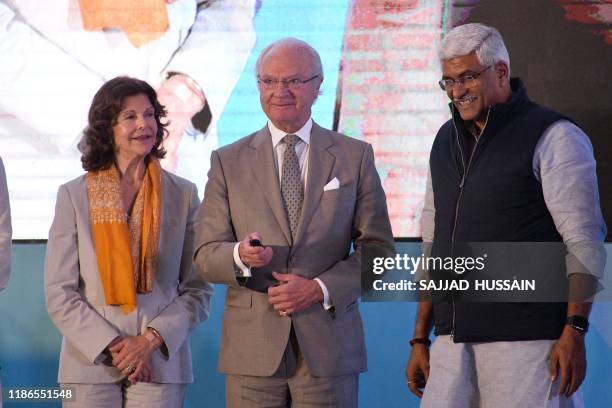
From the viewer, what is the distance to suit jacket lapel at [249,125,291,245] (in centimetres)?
289

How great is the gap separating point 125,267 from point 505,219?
4.33 feet

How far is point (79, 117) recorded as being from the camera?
4535mm

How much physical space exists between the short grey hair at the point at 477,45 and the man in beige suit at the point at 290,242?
0.47m

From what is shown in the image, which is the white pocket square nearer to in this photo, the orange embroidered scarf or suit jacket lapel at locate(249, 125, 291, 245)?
suit jacket lapel at locate(249, 125, 291, 245)

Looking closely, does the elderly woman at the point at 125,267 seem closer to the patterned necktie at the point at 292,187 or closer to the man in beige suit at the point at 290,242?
the man in beige suit at the point at 290,242

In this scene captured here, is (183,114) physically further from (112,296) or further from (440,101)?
(112,296)

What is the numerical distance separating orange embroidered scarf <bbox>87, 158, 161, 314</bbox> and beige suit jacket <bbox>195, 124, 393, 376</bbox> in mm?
353

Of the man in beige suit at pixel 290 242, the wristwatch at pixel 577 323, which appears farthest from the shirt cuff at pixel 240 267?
the wristwatch at pixel 577 323

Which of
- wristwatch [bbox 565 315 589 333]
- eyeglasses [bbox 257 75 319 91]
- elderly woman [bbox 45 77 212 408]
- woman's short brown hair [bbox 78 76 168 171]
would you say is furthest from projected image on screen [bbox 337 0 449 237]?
wristwatch [bbox 565 315 589 333]

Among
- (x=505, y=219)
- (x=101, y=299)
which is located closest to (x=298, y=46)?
(x=505, y=219)

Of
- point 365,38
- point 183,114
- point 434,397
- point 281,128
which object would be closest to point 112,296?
point 281,128

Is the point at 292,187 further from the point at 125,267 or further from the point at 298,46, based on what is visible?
the point at 125,267

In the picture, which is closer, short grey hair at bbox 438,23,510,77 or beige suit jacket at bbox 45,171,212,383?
short grey hair at bbox 438,23,510,77

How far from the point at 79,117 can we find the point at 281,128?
6.02ft
